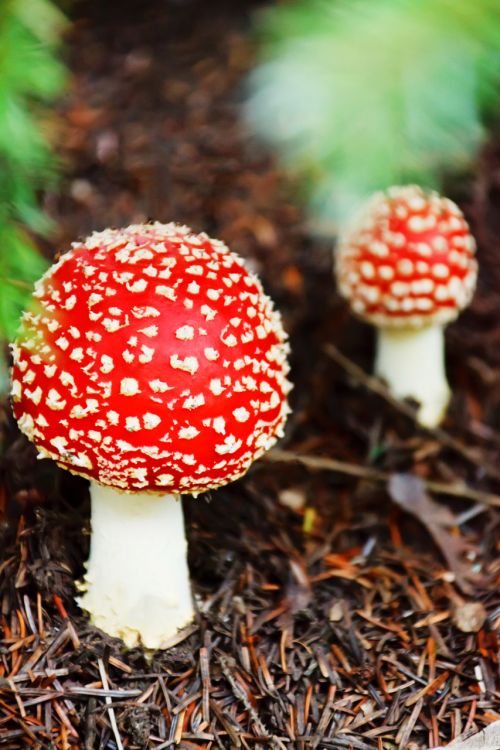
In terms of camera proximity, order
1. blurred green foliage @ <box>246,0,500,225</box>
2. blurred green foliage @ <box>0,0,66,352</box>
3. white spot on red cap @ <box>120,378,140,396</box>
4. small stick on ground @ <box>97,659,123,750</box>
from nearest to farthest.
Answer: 1. blurred green foliage @ <box>246,0,500,225</box>
2. blurred green foliage @ <box>0,0,66,352</box>
3. white spot on red cap @ <box>120,378,140,396</box>
4. small stick on ground @ <box>97,659,123,750</box>

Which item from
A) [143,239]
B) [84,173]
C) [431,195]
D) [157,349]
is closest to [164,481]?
[157,349]

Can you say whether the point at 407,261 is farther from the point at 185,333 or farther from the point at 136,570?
the point at 136,570

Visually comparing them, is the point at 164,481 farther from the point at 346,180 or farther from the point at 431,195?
the point at 431,195

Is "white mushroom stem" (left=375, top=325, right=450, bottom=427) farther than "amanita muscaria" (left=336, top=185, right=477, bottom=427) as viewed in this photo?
Result: Yes

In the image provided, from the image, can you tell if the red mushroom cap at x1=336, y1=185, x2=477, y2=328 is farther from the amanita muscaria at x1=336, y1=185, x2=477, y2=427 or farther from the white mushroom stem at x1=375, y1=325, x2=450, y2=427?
the white mushroom stem at x1=375, y1=325, x2=450, y2=427

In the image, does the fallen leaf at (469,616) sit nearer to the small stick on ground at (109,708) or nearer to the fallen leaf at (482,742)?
the fallen leaf at (482,742)

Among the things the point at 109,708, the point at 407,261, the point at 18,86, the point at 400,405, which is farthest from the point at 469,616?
the point at 18,86

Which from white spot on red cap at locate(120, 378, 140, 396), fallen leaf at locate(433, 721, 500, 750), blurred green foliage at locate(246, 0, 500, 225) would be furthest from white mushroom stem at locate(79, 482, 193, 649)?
blurred green foliage at locate(246, 0, 500, 225)
